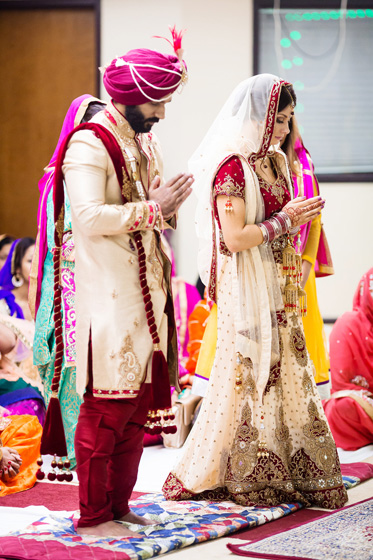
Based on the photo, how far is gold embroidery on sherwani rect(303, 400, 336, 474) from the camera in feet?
10.5

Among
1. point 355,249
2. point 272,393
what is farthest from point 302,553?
point 355,249

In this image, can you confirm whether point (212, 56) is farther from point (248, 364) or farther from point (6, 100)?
point (248, 364)

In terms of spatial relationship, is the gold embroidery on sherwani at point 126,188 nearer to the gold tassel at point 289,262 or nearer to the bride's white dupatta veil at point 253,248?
the bride's white dupatta veil at point 253,248

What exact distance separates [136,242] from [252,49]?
3.80 meters

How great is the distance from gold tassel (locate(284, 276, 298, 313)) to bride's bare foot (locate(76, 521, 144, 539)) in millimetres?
1057

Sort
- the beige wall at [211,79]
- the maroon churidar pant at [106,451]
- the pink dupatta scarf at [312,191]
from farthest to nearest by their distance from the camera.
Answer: the beige wall at [211,79] → the pink dupatta scarf at [312,191] → the maroon churidar pant at [106,451]

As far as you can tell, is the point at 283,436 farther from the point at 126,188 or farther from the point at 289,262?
the point at 126,188

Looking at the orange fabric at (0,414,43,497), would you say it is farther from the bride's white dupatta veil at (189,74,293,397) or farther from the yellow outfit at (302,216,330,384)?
the yellow outfit at (302,216,330,384)

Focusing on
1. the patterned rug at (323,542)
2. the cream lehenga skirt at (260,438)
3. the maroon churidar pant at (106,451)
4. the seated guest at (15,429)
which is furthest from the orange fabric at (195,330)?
the maroon churidar pant at (106,451)

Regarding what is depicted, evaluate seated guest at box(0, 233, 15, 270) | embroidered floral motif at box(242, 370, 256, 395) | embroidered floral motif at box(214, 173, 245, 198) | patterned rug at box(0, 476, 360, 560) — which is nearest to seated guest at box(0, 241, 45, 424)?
seated guest at box(0, 233, 15, 270)

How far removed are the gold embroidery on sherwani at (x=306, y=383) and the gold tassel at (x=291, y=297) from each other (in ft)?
0.80

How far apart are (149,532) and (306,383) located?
86cm

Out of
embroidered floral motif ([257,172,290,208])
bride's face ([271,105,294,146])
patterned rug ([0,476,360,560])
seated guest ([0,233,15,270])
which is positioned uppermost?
bride's face ([271,105,294,146])

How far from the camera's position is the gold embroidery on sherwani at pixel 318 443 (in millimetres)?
3205
